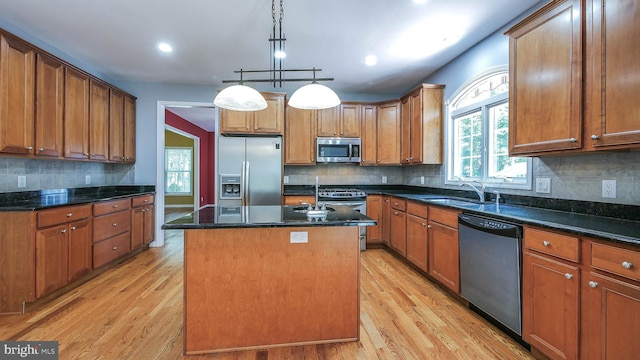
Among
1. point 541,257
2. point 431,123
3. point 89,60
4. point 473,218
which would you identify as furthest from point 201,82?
point 541,257

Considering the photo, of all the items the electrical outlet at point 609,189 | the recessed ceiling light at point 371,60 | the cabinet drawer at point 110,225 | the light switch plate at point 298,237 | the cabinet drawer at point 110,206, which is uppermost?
the recessed ceiling light at point 371,60

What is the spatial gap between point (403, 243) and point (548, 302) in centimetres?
202

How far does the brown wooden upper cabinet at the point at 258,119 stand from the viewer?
4.10 m

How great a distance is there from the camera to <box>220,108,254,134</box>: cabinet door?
4.09 metres

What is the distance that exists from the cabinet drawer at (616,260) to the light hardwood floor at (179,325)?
2.87 ft

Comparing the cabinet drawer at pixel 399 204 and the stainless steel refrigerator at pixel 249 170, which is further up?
the stainless steel refrigerator at pixel 249 170

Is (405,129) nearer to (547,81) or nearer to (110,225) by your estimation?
(547,81)

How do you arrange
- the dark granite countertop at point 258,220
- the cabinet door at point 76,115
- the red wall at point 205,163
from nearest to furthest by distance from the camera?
1. the dark granite countertop at point 258,220
2. the cabinet door at point 76,115
3. the red wall at point 205,163

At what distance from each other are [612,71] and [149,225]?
207 inches

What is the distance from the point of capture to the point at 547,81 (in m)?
1.95

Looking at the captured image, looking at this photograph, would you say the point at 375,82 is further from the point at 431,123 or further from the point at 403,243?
the point at 403,243

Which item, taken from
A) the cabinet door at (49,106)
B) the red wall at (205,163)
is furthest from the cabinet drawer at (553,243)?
the red wall at (205,163)

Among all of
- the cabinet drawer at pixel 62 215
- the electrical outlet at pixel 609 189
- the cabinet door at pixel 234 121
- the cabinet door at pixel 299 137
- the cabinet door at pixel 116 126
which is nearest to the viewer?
the electrical outlet at pixel 609 189

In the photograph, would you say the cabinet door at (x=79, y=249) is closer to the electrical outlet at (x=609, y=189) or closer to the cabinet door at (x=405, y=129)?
the cabinet door at (x=405, y=129)
